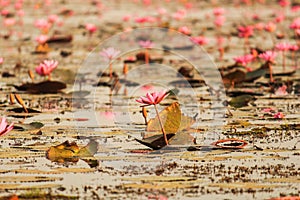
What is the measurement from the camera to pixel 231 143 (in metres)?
6.39

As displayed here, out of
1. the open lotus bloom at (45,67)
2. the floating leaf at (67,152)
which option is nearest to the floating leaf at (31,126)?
the floating leaf at (67,152)

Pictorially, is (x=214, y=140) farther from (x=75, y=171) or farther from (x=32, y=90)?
(x=32, y=90)

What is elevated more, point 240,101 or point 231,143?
point 240,101

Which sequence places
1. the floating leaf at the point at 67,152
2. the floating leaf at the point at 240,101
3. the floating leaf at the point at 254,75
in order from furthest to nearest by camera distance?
the floating leaf at the point at 254,75
the floating leaf at the point at 240,101
the floating leaf at the point at 67,152

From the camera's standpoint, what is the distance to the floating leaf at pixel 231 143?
6.21 metres

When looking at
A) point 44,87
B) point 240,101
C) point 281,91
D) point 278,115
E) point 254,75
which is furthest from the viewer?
point 254,75

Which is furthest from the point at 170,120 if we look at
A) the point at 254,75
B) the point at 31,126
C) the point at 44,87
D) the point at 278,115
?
the point at 254,75

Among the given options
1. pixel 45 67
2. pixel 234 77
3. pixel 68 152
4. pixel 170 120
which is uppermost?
pixel 45 67

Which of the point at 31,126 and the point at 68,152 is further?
the point at 31,126

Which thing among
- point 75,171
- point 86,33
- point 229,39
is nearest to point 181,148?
point 75,171

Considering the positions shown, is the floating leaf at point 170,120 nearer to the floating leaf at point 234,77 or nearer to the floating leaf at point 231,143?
the floating leaf at point 231,143

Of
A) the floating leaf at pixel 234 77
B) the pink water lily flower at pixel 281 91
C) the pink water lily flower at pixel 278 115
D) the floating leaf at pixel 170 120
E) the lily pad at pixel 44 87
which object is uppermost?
the floating leaf at pixel 234 77

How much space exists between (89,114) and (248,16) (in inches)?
423

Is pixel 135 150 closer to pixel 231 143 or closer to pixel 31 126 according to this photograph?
pixel 231 143
